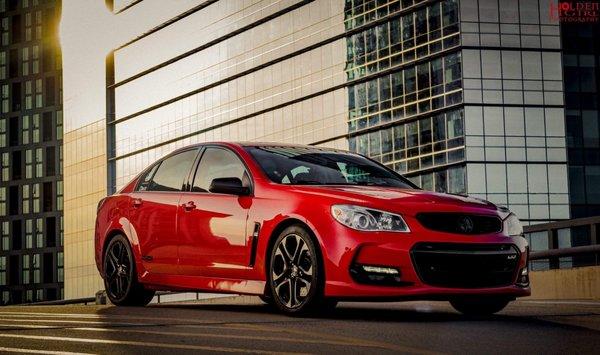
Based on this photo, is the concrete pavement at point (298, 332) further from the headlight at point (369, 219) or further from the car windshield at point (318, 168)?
the car windshield at point (318, 168)

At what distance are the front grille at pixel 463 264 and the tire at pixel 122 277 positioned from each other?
3.43 meters

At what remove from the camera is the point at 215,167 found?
381 inches

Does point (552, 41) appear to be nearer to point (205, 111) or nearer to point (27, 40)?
point (205, 111)

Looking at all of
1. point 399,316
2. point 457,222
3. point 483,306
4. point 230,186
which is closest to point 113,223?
point 230,186

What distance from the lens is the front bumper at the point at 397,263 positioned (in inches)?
312

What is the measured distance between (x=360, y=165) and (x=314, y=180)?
860 mm

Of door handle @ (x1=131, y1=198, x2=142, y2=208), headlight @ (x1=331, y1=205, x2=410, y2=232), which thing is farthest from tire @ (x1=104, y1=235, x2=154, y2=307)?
headlight @ (x1=331, y1=205, x2=410, y2=232)

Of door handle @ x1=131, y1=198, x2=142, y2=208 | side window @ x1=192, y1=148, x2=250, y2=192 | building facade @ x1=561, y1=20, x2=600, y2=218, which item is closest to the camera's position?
side window @ x1=192, y1=148, x2=250, y2=192

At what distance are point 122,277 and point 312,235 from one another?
9.83 feet

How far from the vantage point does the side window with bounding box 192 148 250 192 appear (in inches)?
371

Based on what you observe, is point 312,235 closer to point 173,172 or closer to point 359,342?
point 359,342

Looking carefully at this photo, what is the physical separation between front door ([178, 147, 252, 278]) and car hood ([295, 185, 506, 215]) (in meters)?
0.70

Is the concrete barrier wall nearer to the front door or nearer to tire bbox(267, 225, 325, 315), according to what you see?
the front door

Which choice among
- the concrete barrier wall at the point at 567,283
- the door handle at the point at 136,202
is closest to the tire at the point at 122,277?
the door handle at the point at 136,202
